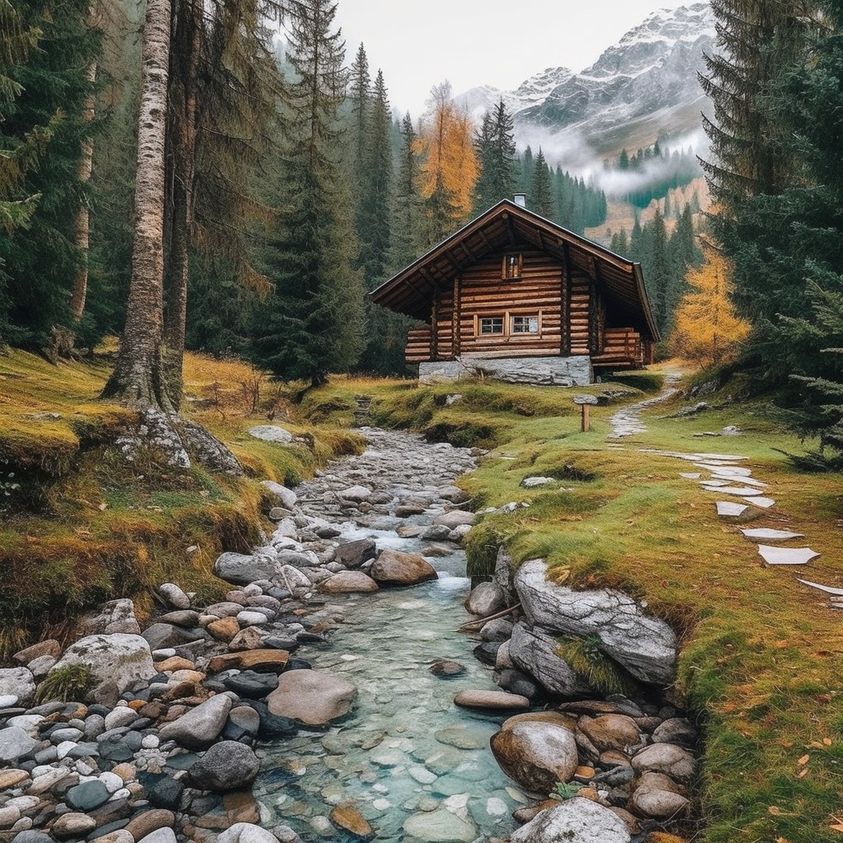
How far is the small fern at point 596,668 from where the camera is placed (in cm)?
378

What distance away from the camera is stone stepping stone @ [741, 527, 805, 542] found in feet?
16.0

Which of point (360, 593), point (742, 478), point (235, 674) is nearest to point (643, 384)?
point (742, 478)

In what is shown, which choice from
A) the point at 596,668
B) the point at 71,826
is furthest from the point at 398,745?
the point at 71,826

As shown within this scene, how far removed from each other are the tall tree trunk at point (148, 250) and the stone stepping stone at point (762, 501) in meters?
7.30

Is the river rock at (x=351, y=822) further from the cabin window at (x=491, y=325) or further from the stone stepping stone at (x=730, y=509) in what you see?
the cabin window at (x=491, y=325)

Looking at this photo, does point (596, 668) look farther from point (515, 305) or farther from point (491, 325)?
point (491, 325)

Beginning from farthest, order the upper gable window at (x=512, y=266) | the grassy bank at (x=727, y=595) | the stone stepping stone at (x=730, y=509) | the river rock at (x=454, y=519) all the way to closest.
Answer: the upper gable window at (x=512, y=266)
the river rock at (x=454, y=519)
the stone stepping stone at (x=730, y=509)
the grassy bank at (x=727, y=595)

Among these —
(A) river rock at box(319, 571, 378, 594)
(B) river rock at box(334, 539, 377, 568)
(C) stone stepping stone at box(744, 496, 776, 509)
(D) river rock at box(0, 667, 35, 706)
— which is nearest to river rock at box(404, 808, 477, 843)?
(D) river rock at box(0, 667, 35, 706)

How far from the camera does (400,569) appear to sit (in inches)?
253

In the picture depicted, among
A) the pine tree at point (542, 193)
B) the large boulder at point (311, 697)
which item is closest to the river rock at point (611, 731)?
the large boulder at point (311, 697)

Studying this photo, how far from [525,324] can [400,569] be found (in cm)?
1864

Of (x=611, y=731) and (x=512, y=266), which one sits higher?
(x=512, y=266)

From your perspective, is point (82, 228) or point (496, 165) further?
point (496, 165)

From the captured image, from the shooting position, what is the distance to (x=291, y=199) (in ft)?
80.1
